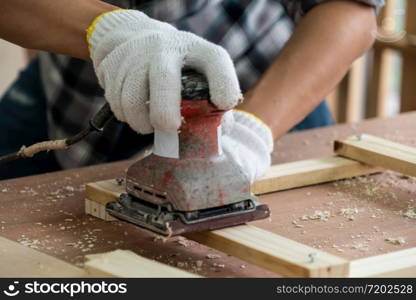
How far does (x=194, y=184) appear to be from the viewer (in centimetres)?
150

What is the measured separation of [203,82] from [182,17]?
0.86 m

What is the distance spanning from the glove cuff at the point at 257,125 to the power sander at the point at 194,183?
0.36 metres

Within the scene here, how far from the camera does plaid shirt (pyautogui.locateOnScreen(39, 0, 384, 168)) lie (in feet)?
7.60

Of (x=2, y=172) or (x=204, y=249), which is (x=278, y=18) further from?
(x=204, y=249)

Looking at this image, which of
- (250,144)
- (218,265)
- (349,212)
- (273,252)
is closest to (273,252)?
(273,252)

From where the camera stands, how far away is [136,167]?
5.20 ft

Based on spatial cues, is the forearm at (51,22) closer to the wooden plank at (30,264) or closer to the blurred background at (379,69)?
the wooden plank at (30,264)

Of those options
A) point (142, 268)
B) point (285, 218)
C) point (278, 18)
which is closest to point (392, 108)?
point (278, 18)

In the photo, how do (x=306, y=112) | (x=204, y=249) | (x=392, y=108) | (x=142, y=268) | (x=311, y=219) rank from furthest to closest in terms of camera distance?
(x=392, y=108) < (x=306, y=112) < (x=311, y=219) < (x=204, y=249) < (x=142, y=268)

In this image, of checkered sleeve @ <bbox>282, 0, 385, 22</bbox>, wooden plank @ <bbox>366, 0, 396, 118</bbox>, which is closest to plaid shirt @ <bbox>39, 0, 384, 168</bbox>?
checkered sleeve @ <bbox>282, 0, 385, 22</bbox>

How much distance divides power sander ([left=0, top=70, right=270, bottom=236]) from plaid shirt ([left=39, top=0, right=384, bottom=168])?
32.2 inches

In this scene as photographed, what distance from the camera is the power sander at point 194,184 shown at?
1482 mm

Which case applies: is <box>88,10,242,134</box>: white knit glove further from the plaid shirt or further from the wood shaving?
the plaid shirt

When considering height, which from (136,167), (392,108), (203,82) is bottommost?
(392,108)
